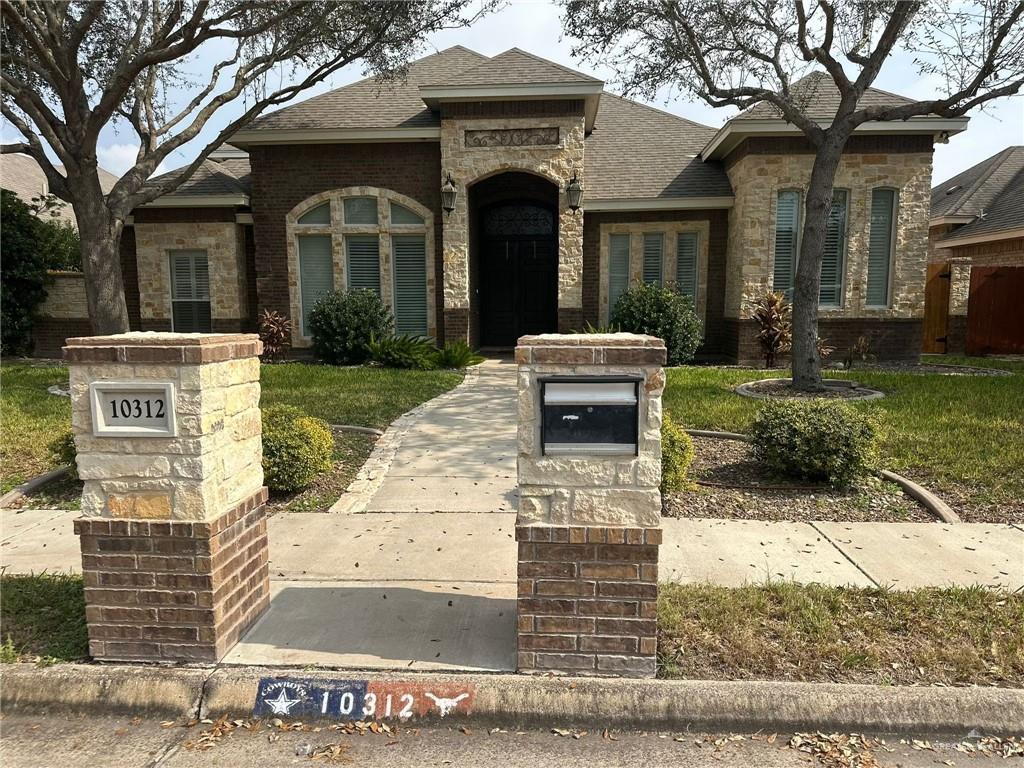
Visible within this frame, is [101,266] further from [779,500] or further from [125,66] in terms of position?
[779,500]

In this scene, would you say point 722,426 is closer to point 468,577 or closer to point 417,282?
point 468,577

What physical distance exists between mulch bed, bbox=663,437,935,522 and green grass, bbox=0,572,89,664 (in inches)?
157

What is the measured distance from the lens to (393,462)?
6777mm

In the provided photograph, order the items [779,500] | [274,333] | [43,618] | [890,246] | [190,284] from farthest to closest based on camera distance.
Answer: [190,284]
[274,333]
[890,246]
[779,500]
[43,618]

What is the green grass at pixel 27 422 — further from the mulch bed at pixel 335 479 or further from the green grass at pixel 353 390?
the mulch bed at pixel 335 479

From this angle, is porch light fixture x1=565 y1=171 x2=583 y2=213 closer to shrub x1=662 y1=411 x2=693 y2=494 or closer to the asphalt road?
shrub x1=662 y1=411 x2=693 y2=494

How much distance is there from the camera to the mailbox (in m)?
2.97

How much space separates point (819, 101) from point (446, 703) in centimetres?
1482

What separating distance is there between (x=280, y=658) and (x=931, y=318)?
1784 cm

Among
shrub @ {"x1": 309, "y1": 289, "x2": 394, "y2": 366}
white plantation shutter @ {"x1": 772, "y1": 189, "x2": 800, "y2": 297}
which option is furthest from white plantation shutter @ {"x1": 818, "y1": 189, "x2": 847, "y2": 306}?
shrub @ {"x1": 309, "y1": 289, "x2": 394, "y2": 366}

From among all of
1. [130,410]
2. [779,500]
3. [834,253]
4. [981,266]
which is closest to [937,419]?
[779,500]

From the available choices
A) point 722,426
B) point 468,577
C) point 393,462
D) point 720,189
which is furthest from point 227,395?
point 720,189

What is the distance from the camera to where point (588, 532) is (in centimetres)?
302

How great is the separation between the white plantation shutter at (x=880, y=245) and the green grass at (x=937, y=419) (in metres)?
3.31
